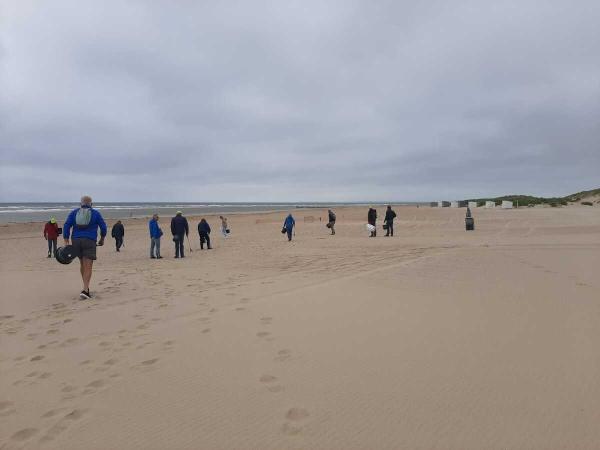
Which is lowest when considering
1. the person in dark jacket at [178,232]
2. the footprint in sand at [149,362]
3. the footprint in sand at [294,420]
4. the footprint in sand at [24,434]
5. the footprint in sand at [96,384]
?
the footprint in sand at [24,434]

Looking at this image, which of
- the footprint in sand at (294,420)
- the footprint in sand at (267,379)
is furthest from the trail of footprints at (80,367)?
the footprint in sand at (294,420)

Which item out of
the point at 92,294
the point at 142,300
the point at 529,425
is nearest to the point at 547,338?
the point at 529,425

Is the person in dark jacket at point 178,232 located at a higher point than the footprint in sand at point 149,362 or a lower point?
higher

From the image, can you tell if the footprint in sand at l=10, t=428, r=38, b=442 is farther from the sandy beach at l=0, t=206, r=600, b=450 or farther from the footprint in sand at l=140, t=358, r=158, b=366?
the footprint in sand at l=140, t=358, r=158, b=366

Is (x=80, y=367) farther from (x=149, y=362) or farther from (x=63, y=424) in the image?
(x=63, y=424)

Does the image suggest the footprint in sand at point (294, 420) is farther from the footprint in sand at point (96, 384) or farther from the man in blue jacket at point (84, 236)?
the man in blue jacket at point (84, 236)

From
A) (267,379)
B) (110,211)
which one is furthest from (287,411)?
(110,211)

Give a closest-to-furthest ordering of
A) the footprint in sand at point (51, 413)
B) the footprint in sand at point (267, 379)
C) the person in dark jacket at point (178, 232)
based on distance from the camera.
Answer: the footprint in sand at point (51, 413)
the footprint in sand at point (267, 379)
the person in dark jacket at point (178, 232)

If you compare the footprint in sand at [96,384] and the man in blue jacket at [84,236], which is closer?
the footprint in sand at [96,384]

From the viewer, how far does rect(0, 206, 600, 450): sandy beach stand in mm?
2803

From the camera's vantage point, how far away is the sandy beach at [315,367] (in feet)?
9.20

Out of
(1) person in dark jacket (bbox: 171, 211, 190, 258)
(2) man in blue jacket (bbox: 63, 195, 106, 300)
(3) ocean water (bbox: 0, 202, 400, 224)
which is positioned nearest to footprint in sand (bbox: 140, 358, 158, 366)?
(2) man in blue jacket (bbox: 63, 195, 106, 300)

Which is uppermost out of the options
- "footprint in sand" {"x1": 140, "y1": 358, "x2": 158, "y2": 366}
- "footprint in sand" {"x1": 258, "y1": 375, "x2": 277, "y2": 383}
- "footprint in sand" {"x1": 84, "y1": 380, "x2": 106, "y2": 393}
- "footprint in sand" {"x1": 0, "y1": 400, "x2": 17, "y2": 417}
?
"footprint in sand" {"x1": 258, "y1": 375, "x2": 277, "y2": 383}

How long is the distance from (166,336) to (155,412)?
191 cm
